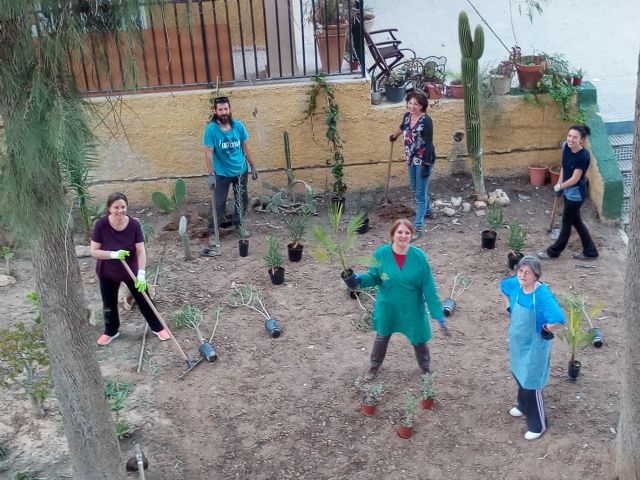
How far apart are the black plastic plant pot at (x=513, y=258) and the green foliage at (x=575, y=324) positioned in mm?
646

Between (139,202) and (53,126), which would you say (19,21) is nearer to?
(53,126)

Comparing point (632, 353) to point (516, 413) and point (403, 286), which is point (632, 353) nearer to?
point (516, 413)

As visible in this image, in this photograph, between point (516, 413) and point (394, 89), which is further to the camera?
point (394, 89)

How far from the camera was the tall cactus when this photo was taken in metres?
9.02

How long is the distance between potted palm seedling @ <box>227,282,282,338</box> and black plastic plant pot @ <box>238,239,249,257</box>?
1.77 ft

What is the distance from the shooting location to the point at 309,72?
997 cm

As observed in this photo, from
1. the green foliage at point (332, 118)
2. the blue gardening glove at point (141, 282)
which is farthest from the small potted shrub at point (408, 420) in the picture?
the green foliage at point (332, 118)

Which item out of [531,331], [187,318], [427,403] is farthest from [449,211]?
[531,331]

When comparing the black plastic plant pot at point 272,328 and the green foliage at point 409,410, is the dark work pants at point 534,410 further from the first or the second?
the black plastic plant pot at point 272,328

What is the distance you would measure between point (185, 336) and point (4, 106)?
3.62 metres

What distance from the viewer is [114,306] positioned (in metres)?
7.38

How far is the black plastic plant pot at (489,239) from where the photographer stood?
8.64 metres

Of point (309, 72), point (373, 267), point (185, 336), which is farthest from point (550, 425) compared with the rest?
point (309, 72)

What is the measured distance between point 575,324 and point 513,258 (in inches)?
75.1
